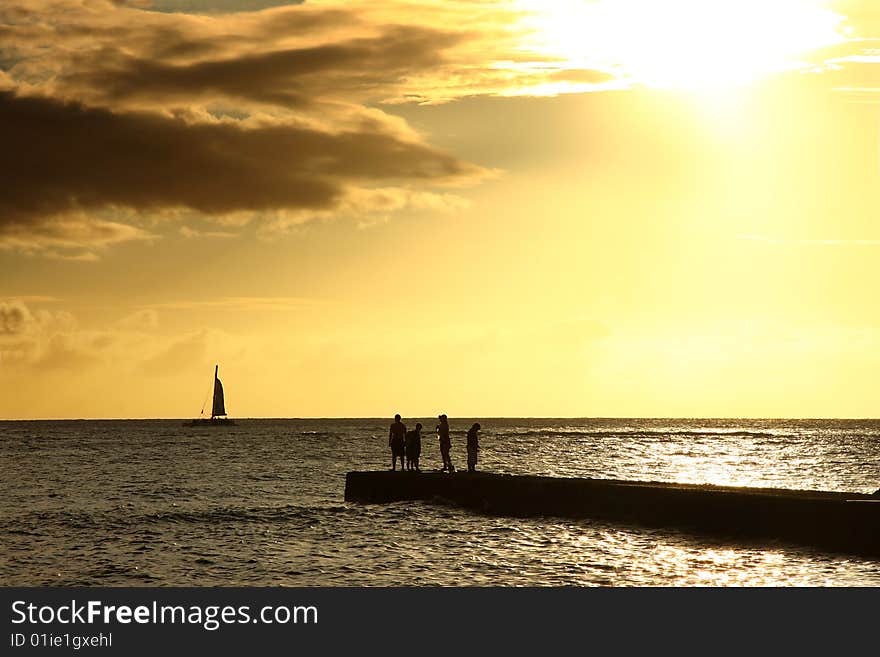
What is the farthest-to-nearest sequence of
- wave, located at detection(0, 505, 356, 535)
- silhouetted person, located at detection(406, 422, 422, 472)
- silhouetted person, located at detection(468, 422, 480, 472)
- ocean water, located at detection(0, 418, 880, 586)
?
silhouetted person, located at detection(406, 422, 422, 472)
wave, located at detection(0, 505, 356, 535)
silhouetted person, located at detection(468, 422, 480, 472)
ocean water, located at detection(0, 418, 880, 586)

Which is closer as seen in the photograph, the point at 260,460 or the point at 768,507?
the point at 768,507

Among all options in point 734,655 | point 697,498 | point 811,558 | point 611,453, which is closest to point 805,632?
point 734,655

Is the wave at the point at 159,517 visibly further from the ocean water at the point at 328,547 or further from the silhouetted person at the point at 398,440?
the silhouetted person at the point at 398,440

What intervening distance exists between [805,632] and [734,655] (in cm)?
168

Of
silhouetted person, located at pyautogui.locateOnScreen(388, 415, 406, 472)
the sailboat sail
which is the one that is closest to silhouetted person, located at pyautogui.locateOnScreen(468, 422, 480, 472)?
silhouetted person, located at pyautogui.locateOnScreen(388, 415, 406, 472)

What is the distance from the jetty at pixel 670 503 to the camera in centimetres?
2588

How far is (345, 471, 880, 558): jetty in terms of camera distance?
84.9 ft

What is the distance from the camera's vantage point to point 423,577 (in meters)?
24.8

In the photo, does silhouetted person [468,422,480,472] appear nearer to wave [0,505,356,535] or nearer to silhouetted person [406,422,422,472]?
silhouetted person [406,422,422,472]

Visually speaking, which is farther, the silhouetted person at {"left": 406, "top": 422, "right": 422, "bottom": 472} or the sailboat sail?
the sailboat sail

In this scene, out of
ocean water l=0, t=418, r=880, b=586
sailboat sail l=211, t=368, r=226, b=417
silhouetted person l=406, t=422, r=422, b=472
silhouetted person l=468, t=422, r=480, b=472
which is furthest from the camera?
sailboat sail l=211, t=368, r=226, b=417

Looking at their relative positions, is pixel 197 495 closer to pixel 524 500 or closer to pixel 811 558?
pixel 524 500

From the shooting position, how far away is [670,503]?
31.4 meters

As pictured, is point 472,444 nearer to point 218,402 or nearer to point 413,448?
point 413,448
